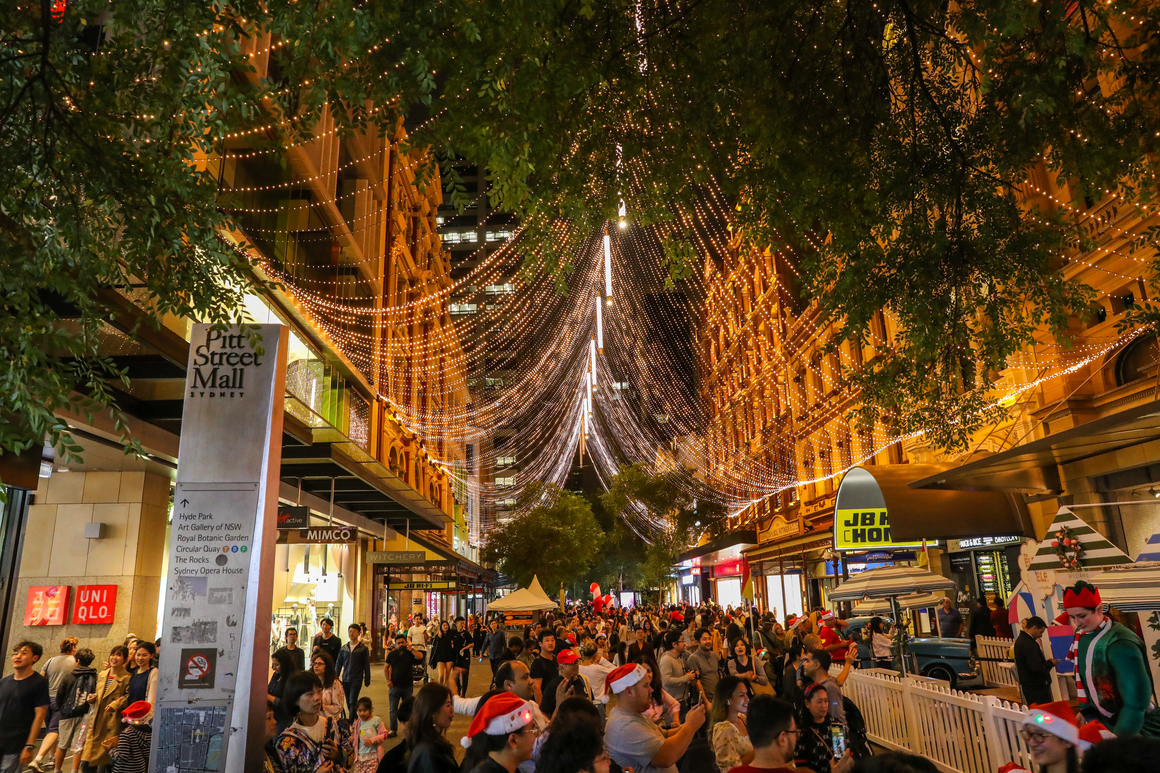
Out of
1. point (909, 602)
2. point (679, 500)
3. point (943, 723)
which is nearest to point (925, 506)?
point (909, 602)

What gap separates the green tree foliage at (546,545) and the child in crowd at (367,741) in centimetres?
5195

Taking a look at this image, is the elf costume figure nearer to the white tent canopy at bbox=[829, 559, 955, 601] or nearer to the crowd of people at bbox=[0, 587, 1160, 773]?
the crowd of people at bbox=[0, 587, 1160, 773]

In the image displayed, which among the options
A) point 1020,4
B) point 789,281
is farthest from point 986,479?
point 789,281

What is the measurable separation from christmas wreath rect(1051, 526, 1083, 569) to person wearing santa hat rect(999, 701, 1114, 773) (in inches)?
375

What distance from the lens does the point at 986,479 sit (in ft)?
60.7

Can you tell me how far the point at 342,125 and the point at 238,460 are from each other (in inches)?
133

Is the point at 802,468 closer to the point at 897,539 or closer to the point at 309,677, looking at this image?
the point at 897,539

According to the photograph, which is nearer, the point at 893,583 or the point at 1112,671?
the point at 1112,671

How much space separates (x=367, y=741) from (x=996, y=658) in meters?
14.3

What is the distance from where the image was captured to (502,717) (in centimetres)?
435

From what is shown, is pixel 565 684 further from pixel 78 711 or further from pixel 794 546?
pixel 794 546

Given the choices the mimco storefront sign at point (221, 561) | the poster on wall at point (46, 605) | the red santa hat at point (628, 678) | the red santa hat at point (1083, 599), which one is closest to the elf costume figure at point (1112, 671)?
Result: the red santa hat at point (1083, 599)

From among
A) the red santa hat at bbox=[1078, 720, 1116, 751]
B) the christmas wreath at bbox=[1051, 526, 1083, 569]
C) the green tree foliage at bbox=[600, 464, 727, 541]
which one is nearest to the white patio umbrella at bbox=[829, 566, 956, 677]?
the christmas wreath at bbox=[1051, 526, 1083, 569]

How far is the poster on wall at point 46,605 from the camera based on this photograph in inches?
574
